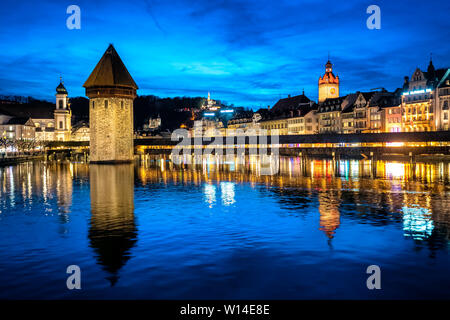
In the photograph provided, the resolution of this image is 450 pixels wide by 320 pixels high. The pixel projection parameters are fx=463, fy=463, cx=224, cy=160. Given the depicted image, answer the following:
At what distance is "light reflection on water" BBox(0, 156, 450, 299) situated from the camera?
7.89 m

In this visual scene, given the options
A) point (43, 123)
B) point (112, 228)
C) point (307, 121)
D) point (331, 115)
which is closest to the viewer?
point (112, 228)

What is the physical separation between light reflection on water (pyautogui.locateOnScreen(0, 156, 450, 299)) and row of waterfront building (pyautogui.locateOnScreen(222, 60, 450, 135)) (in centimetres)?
5237

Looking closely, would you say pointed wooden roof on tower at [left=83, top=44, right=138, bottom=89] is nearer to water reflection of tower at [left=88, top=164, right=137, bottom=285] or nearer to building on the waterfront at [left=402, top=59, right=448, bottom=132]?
water reflection of tower at [left=88, top=164, right=137, bottom=285]

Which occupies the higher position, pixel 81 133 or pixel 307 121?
pixel 307 121

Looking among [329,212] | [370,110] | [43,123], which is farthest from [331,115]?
[329,212]

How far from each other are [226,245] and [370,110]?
76.4 metres

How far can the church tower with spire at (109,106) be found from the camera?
52.1m

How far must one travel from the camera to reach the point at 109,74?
51.9 metres

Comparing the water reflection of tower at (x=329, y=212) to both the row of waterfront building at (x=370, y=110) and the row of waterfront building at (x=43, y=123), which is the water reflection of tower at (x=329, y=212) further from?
the row of waterfront building at (x=43, y=123)

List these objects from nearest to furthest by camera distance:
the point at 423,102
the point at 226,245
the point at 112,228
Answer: the point at 226,245 < the point at 112,228 < the point at 423,102

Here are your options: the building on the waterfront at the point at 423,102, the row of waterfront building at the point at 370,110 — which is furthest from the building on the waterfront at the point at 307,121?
the building on the waterfront at the point at 423,102

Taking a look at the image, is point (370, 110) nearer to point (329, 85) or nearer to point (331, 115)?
point (331, 115)

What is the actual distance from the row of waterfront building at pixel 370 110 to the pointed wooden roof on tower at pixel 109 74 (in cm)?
4227
